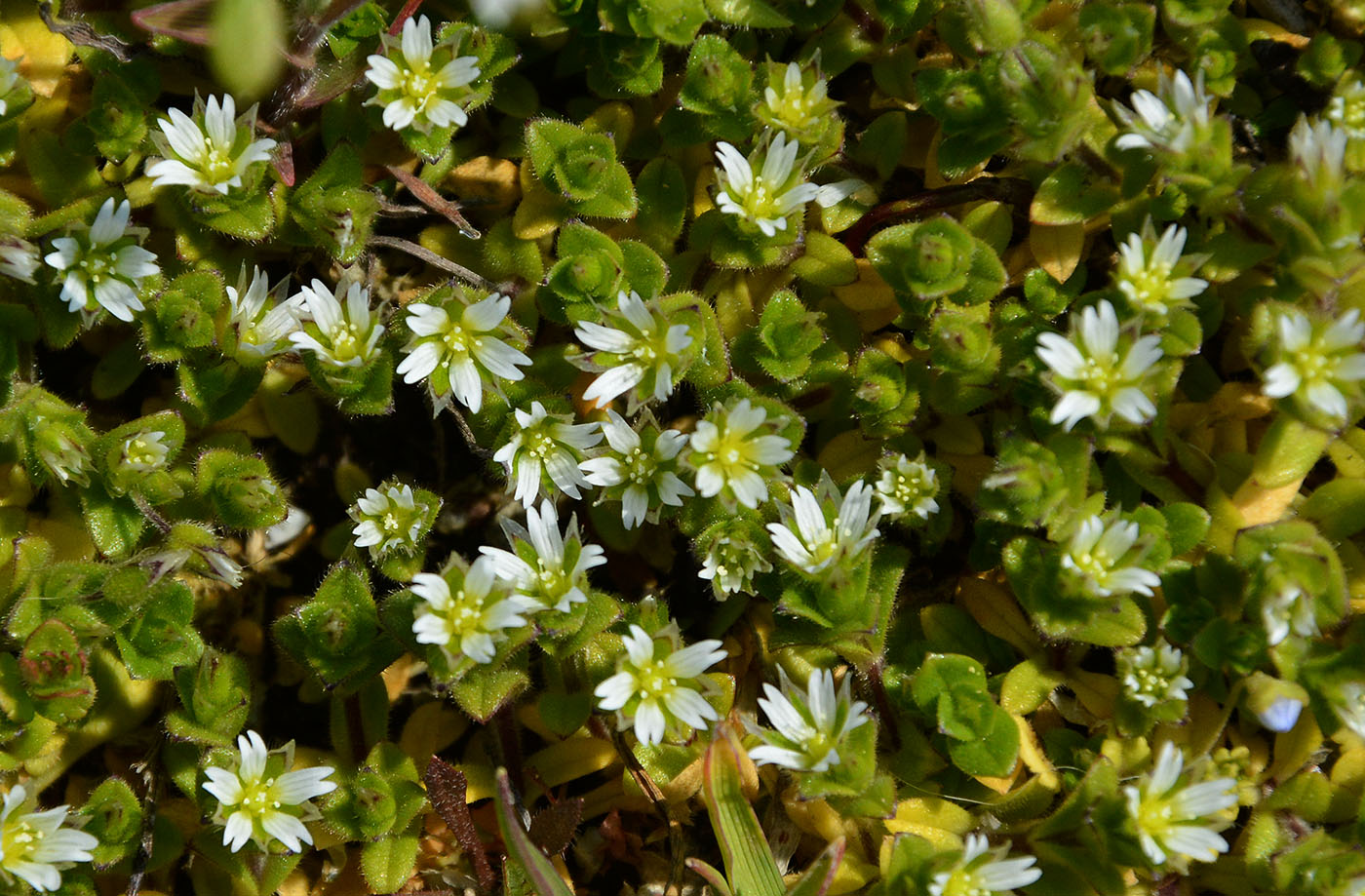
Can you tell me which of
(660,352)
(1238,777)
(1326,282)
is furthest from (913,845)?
(1326,282)

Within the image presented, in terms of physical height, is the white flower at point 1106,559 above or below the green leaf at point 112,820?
above

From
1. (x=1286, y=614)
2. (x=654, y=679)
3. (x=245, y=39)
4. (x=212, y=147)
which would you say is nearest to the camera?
(x=245, y=39)

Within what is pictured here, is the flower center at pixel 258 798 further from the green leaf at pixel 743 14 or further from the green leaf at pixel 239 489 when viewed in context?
the green leaf at pixel 743 14

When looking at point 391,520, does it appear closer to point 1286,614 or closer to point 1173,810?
point 1173,810

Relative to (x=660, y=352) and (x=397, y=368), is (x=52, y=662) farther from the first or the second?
(x=660, y=352)

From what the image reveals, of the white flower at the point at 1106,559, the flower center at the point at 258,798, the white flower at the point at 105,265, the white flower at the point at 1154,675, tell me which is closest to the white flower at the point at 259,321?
the white flower at the point at 105,265

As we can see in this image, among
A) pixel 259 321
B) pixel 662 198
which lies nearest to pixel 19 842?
pixel 259 321
